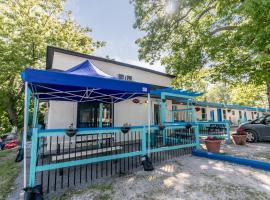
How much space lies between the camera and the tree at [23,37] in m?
13.2

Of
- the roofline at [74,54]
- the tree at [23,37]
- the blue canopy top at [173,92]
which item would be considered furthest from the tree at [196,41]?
the tree at [23,37]

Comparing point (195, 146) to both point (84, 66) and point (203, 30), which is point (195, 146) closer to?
point (84, 66)

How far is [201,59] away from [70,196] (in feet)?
34.1

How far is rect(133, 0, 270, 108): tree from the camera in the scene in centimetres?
892

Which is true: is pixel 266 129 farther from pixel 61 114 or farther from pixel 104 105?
pixel 61 114

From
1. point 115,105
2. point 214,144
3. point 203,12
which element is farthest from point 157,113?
point 203,12

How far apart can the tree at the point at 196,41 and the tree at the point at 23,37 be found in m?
9.67

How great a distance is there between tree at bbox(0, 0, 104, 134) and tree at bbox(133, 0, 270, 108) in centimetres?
967

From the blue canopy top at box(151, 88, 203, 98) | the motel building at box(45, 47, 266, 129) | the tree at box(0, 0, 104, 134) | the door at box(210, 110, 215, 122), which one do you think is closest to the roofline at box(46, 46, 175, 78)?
the motel building at box(45, 47, 266, 129)

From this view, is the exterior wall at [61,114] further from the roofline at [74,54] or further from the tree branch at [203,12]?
the tree branch at [203,12]

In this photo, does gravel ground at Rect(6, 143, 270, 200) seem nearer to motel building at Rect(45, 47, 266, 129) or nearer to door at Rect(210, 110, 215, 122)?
motel building at Rect(45, 47, 266, 129)

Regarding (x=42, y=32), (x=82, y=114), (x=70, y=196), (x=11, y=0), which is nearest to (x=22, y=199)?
(x=70, y=196)

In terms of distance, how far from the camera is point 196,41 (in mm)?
10219

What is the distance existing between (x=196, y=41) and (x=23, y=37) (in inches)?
582
